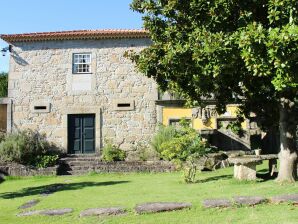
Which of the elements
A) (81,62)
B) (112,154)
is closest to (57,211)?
(112,154)

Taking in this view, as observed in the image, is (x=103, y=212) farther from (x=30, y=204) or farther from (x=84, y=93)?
(x=84, y=93)

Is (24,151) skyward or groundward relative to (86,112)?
groundward

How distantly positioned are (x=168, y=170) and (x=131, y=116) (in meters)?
4.20

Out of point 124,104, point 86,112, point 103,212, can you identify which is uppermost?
point 124,104

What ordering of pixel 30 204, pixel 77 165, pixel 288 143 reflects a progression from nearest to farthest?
1. pixel 30 204
2. pixel 288 143
3. pixel 77 165

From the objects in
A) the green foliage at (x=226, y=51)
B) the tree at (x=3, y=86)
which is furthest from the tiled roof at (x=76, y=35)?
the tree at (x=3, y=86)

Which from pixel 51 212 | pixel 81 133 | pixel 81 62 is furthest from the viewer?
pixel 81 62

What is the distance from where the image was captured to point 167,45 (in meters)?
10.0

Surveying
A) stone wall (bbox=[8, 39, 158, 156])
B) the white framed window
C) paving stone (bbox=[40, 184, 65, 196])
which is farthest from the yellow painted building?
paving stone (bbox=[40, 184, 65, 196])

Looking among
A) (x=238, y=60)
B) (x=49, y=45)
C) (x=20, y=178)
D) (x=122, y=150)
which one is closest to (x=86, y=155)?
(x=122, y=150)

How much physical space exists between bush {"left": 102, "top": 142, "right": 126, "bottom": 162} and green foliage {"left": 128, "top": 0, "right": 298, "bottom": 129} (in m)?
7.91

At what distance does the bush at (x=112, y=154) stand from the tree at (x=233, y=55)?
25.3 feet

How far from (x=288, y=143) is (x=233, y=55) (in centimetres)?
305

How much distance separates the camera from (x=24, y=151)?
1806 cm
